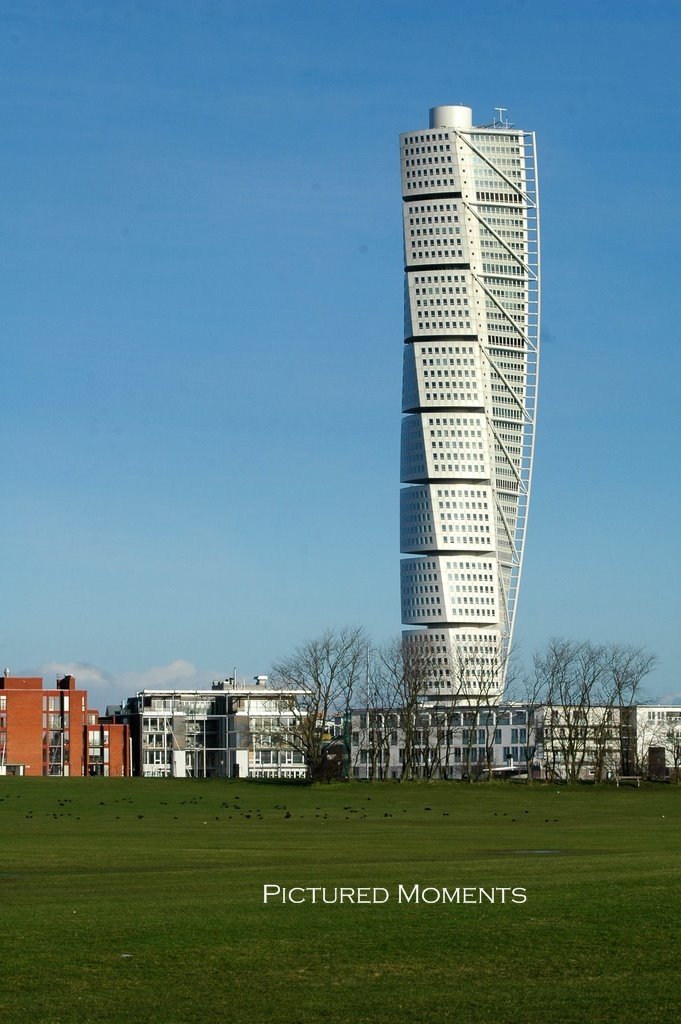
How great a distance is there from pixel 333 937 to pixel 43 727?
527 feet

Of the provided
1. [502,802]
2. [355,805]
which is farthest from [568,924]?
[502,802]

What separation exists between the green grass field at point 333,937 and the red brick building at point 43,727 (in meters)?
129

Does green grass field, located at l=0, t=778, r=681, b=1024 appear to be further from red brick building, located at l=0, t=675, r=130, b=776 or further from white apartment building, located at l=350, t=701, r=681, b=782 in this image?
red brick building, located at l=0, t=675, r=130, b=776

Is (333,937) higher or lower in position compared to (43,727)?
lower

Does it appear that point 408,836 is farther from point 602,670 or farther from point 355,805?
point 602,670

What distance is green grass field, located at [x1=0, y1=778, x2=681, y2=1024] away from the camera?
16.2 meters

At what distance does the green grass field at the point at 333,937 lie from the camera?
16.2 metres

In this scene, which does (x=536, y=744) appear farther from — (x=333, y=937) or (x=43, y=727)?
(x=333, y=937)

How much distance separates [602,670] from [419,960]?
4737 inches

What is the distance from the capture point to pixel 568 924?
21031 millimetres

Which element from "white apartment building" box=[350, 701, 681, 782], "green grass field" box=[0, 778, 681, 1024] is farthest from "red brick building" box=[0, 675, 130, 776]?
"green grass field" box=[0, 778, 681, 1024]

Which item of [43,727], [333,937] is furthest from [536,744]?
[333,937]

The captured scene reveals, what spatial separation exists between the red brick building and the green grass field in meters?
129

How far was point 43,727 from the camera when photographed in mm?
176000
